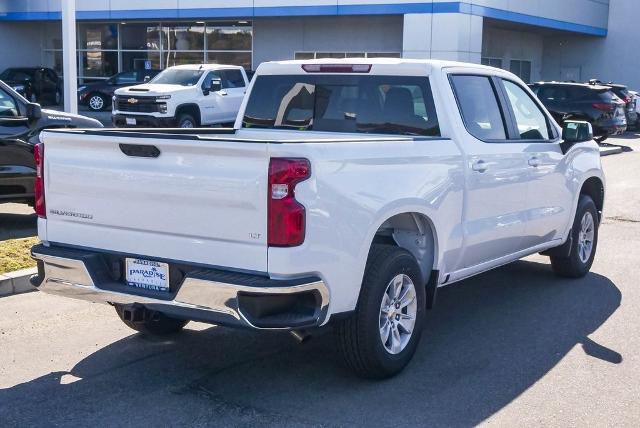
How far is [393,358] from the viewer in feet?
17.4

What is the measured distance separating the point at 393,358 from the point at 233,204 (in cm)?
153

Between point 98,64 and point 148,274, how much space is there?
34.4m

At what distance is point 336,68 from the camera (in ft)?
21.4

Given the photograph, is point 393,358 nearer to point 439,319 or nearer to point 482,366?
point 482,366

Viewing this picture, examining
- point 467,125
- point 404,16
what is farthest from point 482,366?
point 404,16

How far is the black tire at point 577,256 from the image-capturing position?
316 inches

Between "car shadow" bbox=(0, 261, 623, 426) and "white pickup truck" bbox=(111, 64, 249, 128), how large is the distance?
1451 centimetres

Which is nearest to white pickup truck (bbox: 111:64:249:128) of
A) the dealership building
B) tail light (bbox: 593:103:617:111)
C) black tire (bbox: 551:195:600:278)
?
the dealership building

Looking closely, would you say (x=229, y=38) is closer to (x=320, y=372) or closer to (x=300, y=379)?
(x=320, y=372)

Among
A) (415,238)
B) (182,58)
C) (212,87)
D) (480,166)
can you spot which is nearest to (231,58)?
(182,58)

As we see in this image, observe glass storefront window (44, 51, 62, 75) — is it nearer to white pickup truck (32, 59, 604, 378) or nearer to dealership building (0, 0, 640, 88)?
dealership building (0, 0, 640, 88)

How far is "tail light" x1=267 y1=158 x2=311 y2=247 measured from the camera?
14.5ft

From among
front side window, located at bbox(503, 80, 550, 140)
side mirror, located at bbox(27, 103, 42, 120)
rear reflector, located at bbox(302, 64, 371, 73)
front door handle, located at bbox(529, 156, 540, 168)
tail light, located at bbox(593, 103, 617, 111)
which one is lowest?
tail light, located at bbox(593, 103, 617, 111)

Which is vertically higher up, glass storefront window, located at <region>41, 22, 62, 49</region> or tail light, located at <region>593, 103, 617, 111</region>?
glass storefront window, located at <region>41, 22, 62, 49</region>
